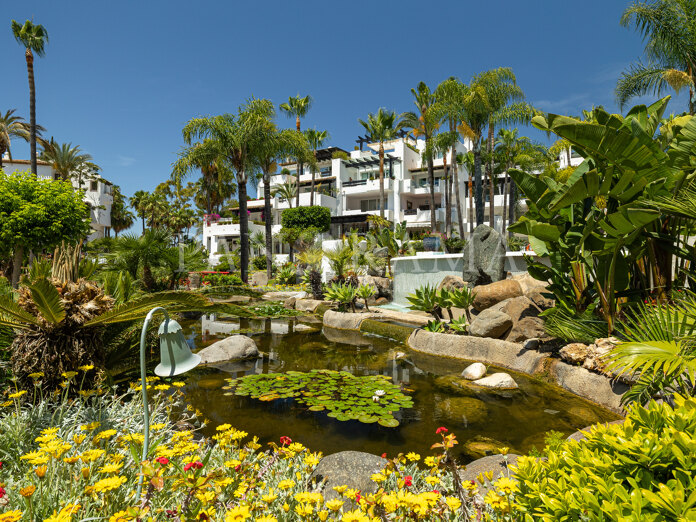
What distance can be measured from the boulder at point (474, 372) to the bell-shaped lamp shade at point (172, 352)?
607 cm

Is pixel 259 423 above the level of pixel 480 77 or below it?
below

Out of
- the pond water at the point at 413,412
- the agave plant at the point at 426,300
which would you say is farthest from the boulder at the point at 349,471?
the agave plant at the point at 426,300

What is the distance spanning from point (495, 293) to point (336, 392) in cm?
608

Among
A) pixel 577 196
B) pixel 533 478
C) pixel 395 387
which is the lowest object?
pixel 395 387

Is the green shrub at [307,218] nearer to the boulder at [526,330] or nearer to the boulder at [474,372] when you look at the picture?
the boulder at [526,330]

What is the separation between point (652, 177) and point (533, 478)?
19.2 feet

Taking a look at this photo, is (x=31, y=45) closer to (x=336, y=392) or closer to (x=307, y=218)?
(x=307, y=218)

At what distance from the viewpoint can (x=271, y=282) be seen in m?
27.7

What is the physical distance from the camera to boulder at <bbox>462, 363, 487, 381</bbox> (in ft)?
23.3

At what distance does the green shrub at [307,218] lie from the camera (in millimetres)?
38844

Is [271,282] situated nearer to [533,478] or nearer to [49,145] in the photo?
[49,145]

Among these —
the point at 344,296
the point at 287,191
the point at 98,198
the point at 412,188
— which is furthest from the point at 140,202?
the point at 344,296

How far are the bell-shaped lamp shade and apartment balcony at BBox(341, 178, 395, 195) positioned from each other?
39.9 m

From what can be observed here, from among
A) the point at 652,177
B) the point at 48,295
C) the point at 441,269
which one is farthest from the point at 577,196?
the point at 441,269
